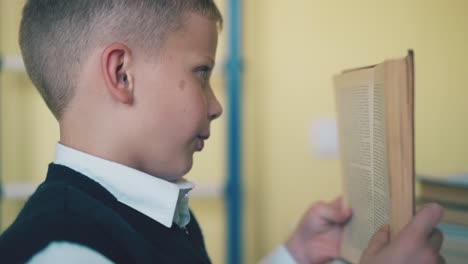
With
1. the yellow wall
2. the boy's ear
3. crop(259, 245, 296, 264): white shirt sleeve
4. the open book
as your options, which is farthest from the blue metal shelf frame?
the boy's ear

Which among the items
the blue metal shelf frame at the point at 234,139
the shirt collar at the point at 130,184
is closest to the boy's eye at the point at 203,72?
the shirt collar at the point at 130,184

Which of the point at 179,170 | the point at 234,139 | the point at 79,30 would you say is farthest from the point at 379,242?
the point at 234,139

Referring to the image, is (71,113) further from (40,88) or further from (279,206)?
(279,206)

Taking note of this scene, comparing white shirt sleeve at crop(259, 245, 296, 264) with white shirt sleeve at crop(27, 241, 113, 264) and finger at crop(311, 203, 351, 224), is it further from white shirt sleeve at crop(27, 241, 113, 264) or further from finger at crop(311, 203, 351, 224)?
white shirt sleeve at crop(27, 241, 113, 264)

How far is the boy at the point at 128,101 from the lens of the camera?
45 centimetres

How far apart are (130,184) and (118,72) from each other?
11 centimetres

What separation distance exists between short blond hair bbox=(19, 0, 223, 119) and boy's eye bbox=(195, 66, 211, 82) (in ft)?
0.15

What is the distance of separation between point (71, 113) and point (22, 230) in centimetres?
13

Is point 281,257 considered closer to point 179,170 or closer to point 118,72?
point 179,170

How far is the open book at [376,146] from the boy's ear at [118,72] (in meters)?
0.21

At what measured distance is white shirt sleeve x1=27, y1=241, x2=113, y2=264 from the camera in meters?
0.36

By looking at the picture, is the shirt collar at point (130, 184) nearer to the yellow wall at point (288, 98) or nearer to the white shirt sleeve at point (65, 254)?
the white shirt sleeve at point (65, 254)

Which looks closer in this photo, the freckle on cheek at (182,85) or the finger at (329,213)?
the freckle on cheek at (182,85)

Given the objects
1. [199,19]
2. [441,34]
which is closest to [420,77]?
[441,34]
